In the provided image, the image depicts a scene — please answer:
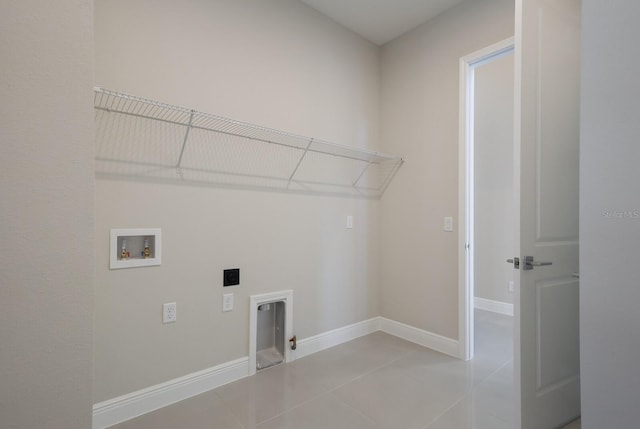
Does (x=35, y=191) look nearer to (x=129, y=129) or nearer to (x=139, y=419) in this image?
(x=129, y=129)

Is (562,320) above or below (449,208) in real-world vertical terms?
below

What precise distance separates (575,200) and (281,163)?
1858 millimetres

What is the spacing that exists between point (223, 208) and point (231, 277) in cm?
47

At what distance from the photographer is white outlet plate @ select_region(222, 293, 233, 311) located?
1993 mm

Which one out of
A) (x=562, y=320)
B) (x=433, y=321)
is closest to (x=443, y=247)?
(x=433, y=321)

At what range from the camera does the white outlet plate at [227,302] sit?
1993mm

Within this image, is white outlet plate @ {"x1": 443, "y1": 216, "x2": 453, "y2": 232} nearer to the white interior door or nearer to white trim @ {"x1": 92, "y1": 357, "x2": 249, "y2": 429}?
the white interior door

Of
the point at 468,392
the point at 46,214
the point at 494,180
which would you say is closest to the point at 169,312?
the point at 46,214

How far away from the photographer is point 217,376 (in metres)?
1.95

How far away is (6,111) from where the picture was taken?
0.68 m

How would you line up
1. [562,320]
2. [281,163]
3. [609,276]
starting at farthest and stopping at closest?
[281,163] < [562,320] < [609,276]

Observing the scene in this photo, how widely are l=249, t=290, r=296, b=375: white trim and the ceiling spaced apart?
7.65ft

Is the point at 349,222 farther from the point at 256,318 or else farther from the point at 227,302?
the point at 227,302

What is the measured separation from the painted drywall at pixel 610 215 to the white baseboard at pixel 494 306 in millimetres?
2807
